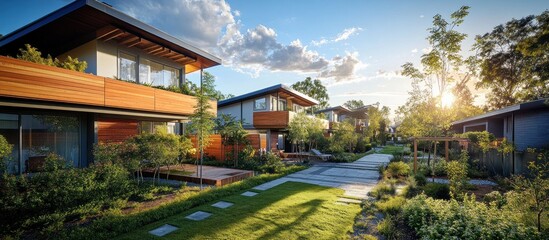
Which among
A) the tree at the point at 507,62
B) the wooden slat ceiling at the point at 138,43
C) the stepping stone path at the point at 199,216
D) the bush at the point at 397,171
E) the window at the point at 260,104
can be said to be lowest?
the bush at the point at 397,171

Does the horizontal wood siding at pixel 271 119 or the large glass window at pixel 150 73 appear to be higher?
the large glass window at pixel 150 73

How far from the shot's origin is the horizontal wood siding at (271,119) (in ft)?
62.9

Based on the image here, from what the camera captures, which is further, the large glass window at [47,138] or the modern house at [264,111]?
the modern house at [264,111]

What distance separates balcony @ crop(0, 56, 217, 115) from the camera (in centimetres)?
670

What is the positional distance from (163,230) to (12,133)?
283 inches

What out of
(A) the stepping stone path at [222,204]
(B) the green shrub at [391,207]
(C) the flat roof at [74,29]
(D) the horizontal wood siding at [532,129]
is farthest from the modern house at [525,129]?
(C) the flat roof at [74,29]

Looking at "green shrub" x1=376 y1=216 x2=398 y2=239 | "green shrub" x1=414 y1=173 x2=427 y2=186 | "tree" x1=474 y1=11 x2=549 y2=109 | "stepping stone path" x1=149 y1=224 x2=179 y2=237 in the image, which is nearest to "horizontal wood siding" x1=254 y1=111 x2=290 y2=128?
"green shrub" x1=414 y1=173 x2=427 y2=186

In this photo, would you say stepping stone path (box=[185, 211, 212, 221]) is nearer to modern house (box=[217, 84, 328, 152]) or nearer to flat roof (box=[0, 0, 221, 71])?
flat roof (box=[0, 0, 221, 71])

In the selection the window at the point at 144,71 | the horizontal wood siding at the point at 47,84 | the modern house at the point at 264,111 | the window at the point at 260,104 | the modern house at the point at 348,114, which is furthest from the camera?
the modern house at the point at 348,114

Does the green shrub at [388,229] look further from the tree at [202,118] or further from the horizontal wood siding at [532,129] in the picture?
the horizontal wood siding at [532,129]

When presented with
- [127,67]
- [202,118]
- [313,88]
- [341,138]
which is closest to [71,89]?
[127,67]

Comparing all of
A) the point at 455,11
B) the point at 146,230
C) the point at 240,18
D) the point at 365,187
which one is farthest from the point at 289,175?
the point at 455,11

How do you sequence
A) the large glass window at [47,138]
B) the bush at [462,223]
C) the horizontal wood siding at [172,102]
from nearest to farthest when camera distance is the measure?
the bush at [462,223] → the large glass window at [47,138] → the horizontal wood siding at [172,102]

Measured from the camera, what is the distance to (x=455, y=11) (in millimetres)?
13133
